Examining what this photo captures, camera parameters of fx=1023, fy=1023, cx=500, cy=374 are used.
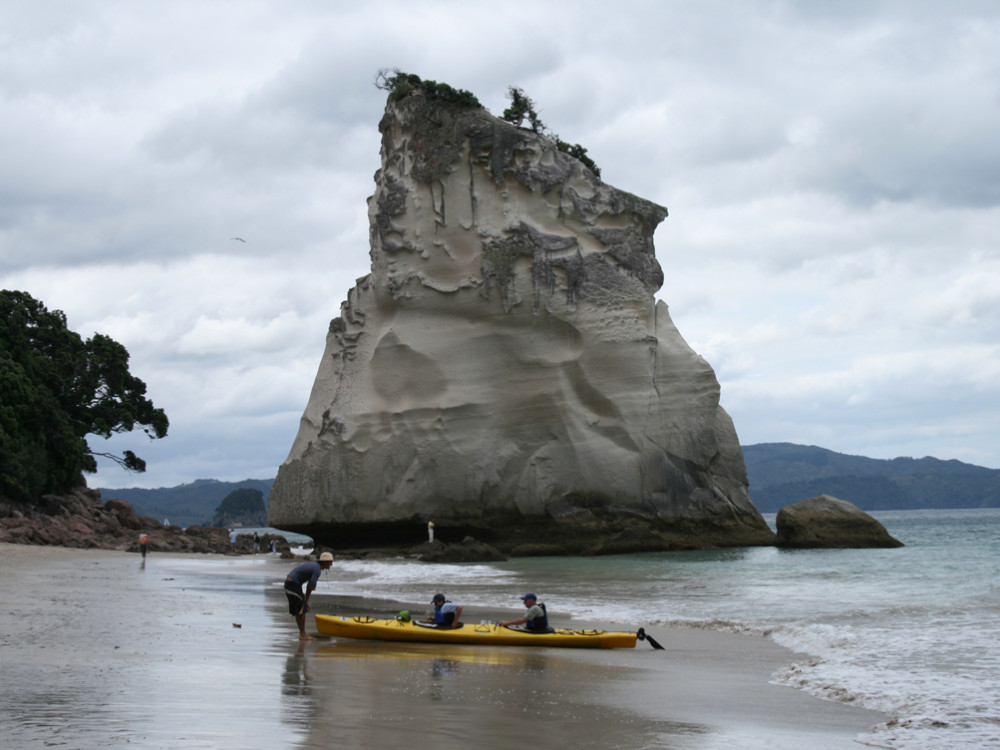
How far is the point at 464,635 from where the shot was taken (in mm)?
10062

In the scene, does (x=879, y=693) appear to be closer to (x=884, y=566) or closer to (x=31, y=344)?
(x=884, y=566)

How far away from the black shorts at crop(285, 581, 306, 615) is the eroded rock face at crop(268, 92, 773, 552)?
18.2 metres

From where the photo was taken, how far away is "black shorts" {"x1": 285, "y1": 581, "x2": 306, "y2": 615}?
32.4ft

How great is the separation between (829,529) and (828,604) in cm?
1749

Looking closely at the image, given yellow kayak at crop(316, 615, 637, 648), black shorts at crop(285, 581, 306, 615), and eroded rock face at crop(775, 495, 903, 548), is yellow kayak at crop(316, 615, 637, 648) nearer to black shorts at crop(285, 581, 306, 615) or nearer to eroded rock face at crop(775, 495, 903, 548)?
black shorts at crop(285, 581, 306, 615)

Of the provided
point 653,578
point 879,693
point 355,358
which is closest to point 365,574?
point 653,578

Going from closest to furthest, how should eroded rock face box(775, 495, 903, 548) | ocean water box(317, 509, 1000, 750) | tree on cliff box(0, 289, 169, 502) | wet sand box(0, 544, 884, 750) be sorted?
wet sand box(0, 544, 884, 750)
ocean water box(317, 509, 1000, 750)
eroded rock face box(775, 495, 903, 548)
tree on cliff box(0, 289, 169, 502)

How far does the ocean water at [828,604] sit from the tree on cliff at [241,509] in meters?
128

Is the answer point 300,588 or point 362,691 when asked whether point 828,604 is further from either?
point 362,691

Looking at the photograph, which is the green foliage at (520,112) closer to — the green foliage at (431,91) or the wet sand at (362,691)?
the green foliage at (431,91)

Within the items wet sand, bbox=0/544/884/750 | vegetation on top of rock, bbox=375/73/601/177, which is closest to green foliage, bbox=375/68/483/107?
vegetation on top of rock, bbox=375/73/601/177

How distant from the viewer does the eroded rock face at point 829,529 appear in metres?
30.5

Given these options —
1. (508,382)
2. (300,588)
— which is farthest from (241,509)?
(300,588)

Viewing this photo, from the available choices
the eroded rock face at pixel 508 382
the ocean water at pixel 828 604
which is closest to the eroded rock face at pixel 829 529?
the eroded rock face at pixel 508 382
